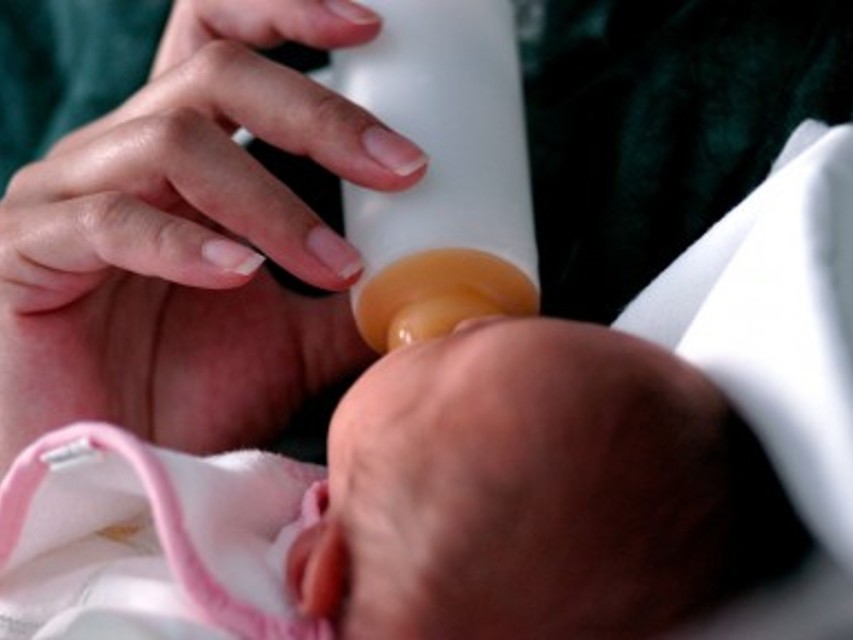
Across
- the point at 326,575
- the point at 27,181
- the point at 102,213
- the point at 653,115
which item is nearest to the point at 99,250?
the point at 102,213

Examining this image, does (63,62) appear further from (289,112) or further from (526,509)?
(526,509)

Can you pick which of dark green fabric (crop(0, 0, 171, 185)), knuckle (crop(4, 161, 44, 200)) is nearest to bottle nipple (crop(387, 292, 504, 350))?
knuckle (crop(4, 161, 44, 200))

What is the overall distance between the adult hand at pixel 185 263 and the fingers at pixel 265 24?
51 mm

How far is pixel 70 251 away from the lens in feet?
2.78

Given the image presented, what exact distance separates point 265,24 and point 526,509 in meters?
0.46

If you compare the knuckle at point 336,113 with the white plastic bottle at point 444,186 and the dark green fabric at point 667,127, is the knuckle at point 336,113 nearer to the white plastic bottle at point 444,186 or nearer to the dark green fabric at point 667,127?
the white plastic bottle at point 444,186

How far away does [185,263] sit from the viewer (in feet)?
2.62

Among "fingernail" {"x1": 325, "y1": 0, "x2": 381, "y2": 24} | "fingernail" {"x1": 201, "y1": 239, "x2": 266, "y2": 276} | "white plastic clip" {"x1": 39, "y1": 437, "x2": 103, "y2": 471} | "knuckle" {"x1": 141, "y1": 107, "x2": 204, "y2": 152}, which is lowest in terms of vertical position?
"white plastic clip" {"x1": 39, "y1": 437, "x2": 103, "y2": 471}

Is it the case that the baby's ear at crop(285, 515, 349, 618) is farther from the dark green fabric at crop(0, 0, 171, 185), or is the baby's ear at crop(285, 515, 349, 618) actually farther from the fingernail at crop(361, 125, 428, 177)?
the dark green fabric at crop(0, 0, 171, 185)

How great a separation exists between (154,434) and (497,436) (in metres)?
0.37

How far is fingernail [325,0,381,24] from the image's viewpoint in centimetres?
88

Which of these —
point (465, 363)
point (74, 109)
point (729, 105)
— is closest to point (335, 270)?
point (465, 363)

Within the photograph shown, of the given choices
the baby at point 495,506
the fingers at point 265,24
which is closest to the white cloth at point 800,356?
the baby at point 495,506

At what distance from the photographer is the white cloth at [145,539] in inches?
26.6
